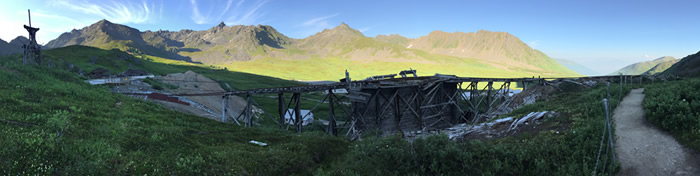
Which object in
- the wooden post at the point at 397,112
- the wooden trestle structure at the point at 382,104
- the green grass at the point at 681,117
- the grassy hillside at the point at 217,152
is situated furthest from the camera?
the wooden post at the point at 397,112

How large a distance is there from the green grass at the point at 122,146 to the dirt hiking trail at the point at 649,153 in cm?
1061

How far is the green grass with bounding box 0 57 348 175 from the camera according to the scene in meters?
7.63

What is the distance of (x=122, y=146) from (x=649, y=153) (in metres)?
17.5

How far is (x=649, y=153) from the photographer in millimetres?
9227

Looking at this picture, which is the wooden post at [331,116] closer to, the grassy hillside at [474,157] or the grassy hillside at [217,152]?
the grassy hillside at [217,152]

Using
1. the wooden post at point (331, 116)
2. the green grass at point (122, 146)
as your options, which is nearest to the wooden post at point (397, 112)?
the wooden post at point (331, 116)

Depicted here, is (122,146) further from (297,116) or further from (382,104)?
(382,104)

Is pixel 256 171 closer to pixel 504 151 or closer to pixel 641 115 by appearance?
pixel 504 151

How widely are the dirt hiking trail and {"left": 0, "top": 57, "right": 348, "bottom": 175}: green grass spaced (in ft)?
34.8

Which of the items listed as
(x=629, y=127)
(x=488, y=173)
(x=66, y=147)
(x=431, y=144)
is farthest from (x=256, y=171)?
(x=629, y=127)

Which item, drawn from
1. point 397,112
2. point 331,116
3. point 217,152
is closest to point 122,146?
point 217,152

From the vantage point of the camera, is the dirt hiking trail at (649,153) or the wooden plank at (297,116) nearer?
the dirt hiking trail at (649,153)

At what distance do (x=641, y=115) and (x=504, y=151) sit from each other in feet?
27.7

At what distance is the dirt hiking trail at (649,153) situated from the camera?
27.2 feet
